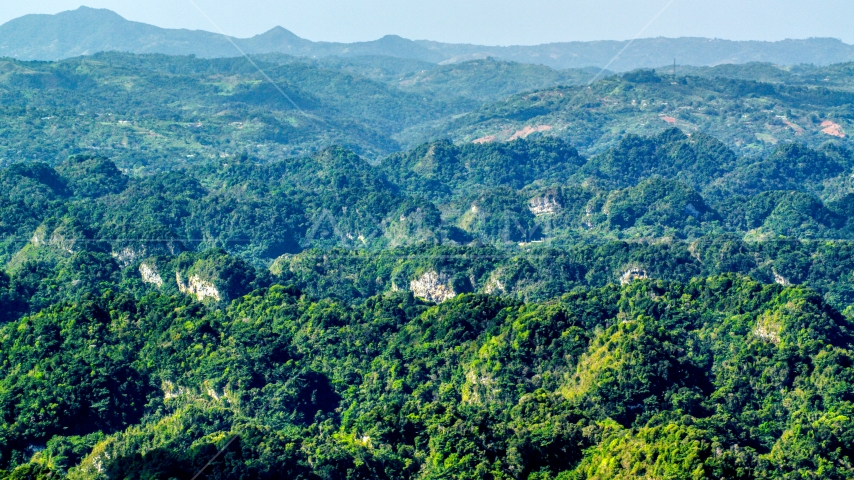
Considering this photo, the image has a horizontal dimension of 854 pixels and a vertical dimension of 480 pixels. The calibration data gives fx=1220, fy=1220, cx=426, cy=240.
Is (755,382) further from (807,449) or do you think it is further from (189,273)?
(189,273)

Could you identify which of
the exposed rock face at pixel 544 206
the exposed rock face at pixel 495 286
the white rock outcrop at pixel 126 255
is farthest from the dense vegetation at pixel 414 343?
the exposed rock face at pixel 544 206

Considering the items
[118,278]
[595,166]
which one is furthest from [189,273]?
[595,166]

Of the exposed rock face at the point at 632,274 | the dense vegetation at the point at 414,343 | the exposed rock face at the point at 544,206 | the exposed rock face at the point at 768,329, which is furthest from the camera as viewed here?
the exposed rock face at the point at 544,206

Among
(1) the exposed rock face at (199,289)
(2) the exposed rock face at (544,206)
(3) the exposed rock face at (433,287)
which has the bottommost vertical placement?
(2) the exposed rock face at (544,206)

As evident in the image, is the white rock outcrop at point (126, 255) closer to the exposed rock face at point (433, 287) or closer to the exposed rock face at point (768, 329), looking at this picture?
the exposed rock face at point (433, 287)

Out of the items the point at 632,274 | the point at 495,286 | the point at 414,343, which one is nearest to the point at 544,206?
the point at 632,274

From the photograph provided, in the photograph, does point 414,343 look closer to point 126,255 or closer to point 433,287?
point 433,287

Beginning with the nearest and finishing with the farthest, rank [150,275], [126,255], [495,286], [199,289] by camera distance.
Result: [199,289]
[150,275]
[495,286]
[126,255]
